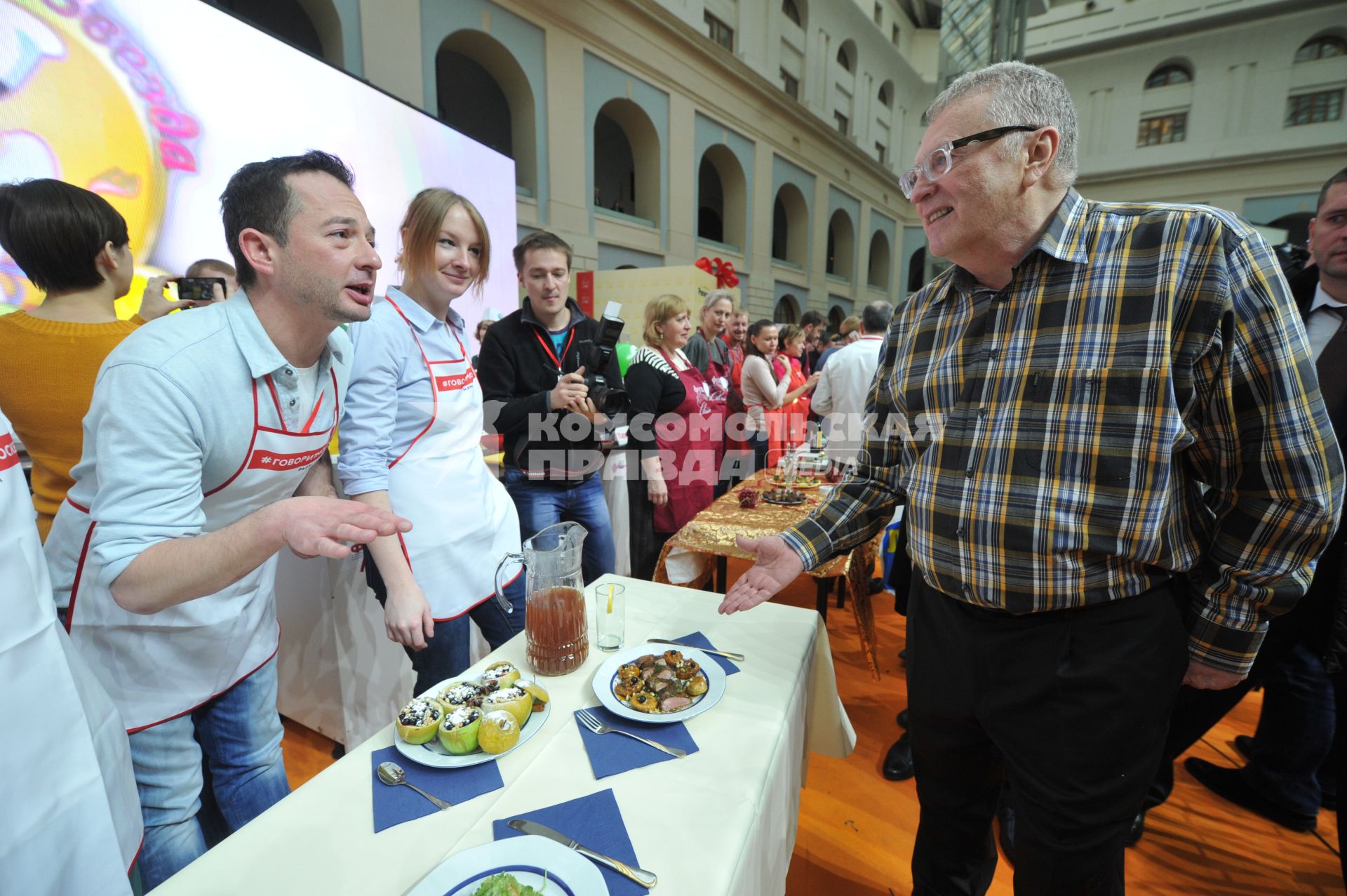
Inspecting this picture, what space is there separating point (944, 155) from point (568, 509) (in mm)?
1698

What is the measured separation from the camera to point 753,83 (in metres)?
11.6

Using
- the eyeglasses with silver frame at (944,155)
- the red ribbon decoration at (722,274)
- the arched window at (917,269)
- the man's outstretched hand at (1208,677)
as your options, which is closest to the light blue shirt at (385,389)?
the eyeglasses with silver frame at (944,155)

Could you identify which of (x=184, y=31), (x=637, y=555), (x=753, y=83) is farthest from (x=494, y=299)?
(x=753, y=83)

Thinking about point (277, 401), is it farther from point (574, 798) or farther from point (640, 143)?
point (640, 143)

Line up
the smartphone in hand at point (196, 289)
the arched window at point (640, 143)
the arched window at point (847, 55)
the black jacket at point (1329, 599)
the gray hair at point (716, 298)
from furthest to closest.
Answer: the arched window at point (847, 55), the arched window at point (640, 143), the gray hair at point (716, 298), the smartphone in hand at point (196, 289), the black jacket at point (1329, 599)

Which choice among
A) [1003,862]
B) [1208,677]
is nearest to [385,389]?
[1208,677]

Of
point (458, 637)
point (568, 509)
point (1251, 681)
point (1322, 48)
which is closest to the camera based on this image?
point (1251, 681)

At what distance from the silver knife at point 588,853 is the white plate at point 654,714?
0.24 m

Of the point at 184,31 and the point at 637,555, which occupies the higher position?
the point at 184,31

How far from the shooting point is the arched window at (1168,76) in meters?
15.4

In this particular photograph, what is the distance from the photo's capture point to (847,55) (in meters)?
16.1

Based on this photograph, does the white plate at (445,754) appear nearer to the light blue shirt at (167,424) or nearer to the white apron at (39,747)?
the white apron at (39,747)

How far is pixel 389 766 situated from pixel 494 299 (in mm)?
6114

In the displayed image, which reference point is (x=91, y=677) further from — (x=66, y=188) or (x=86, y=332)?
(x=66, y=188)
